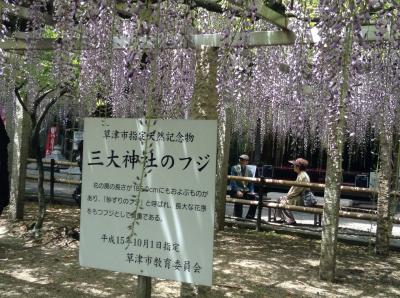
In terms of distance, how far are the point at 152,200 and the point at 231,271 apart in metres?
2.31

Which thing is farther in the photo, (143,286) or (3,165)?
(3,165)

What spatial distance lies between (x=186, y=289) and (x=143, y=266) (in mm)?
1248

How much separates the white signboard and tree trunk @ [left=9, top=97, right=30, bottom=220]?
4.48m

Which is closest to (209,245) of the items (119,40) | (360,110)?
(119,40)

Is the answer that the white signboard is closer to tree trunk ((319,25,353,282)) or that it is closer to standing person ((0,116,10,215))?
tree trunk ((319,25,353,282))

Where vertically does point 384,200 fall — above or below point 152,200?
below

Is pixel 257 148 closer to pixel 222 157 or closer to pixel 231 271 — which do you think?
pixel 222 157

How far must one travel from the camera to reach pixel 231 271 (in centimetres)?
455

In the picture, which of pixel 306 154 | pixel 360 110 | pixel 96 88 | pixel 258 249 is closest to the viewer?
pixel 258 249

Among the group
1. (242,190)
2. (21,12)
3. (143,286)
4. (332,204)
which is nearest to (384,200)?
(332,204)

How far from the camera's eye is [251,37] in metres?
4.18

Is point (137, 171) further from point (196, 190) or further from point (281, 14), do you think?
point (281, 14)

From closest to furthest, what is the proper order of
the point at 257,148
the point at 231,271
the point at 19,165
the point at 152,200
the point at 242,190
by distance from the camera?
1. the point at 152,200
2. the point at 231,271
3. the point at 19,165
4. the point at 242,190
5. the point at 257,148

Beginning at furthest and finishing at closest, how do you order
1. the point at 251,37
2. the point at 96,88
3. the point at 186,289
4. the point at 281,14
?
the point at 96,88 < the point at 251,37 < the point at 281,14 < the point at 186,289
